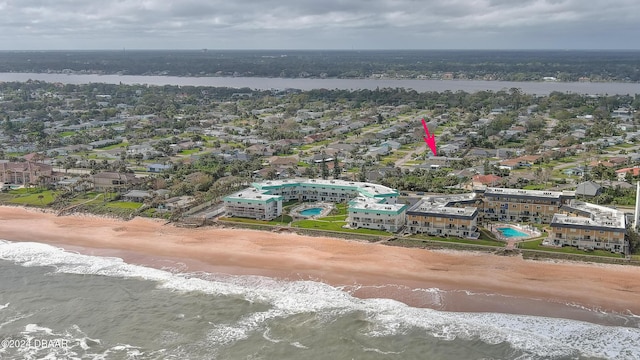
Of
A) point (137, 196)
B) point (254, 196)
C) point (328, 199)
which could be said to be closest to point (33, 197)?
point (137, 196)

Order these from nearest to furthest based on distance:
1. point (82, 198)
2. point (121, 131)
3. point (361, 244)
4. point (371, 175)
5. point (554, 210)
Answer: point (361, 244), point (554, 210), point (82, 198), point (371, 175), point (121, 131)

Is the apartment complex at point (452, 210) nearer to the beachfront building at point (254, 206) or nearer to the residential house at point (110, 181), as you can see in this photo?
the beachfront building at point (254, 206)

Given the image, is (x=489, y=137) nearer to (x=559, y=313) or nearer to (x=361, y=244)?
(x=361, y=244)

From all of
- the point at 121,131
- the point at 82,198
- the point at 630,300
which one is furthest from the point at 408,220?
the point at 121,131

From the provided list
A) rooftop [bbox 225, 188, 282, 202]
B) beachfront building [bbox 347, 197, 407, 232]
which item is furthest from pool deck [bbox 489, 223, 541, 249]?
rooftop [bbox 225, 188, 282, 202]

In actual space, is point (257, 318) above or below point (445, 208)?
below

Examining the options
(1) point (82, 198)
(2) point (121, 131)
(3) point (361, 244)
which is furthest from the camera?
(2) point (121, 131)

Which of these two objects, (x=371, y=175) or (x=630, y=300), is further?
(x=371, y=175)
